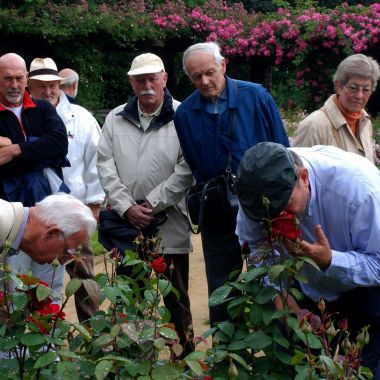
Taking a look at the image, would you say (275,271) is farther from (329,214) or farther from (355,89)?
(355,89)

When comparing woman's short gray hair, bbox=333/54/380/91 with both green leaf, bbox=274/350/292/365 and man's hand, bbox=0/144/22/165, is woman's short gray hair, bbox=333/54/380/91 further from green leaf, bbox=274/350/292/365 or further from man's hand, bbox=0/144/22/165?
green leaf, bbox=274/350/292/365

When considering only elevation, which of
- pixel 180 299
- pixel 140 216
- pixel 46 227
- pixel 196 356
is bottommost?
pixel 180 299

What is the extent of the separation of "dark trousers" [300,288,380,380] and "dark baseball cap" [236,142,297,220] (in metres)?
0.62

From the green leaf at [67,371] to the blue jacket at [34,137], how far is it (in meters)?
2.33

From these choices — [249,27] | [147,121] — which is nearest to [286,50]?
[249,27]

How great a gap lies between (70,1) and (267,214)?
15.8 m

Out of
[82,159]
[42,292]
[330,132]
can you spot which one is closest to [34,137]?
[82,159]

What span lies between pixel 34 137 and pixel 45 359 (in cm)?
258

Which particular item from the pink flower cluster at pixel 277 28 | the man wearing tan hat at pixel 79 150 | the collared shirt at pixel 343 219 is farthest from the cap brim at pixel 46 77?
the pink flower cluster at pixel 277 28

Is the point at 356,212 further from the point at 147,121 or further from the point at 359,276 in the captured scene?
the point at 147,121

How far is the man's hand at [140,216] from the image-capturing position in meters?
5.02

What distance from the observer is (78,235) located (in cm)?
338

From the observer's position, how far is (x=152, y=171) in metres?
5.09

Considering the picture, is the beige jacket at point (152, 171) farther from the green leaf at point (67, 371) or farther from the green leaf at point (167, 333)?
the green leaf at point (67, 371)
